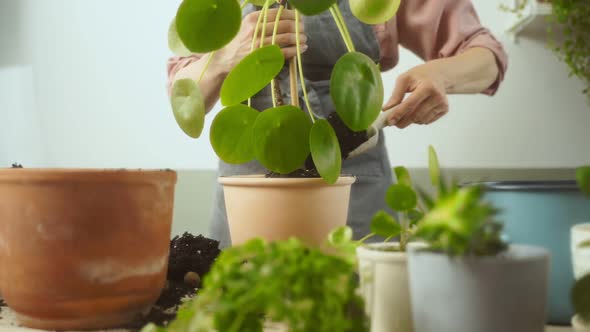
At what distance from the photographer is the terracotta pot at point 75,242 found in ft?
1.02

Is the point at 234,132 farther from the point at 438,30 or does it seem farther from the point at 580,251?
the point at 438,30

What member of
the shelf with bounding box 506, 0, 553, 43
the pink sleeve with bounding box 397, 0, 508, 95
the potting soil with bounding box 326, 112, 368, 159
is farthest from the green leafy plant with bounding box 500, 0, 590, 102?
the potting soil with bounding box 326, 112, 368, 159

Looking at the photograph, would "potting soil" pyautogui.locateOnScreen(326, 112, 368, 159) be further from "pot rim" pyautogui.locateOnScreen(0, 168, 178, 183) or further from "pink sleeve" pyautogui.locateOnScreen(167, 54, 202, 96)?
"pink sleeve" pyautogui.locateOnScreen(167, 54, 202, 96)

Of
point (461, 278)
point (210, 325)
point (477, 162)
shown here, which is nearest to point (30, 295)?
point (210, 325)

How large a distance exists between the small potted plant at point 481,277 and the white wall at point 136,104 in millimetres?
1500

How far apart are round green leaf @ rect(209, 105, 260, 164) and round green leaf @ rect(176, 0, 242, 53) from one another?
0.20ft

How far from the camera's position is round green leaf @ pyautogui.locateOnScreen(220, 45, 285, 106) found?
1.33 ft

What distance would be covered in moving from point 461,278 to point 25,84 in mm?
2278

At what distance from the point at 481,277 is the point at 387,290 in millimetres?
83

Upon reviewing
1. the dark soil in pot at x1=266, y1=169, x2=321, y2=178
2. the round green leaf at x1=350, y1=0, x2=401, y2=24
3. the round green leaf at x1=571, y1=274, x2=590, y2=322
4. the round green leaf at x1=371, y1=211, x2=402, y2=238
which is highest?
the round green leaf at x1=350, y1=0, x2=401, y2=24

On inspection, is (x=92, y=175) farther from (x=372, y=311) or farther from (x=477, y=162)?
(x=477, y=162)

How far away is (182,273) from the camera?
1.56 feet

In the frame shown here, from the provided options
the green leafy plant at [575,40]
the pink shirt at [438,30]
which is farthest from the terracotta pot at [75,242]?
the green leafy plant at [575,40]

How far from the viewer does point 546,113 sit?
5.55ft
